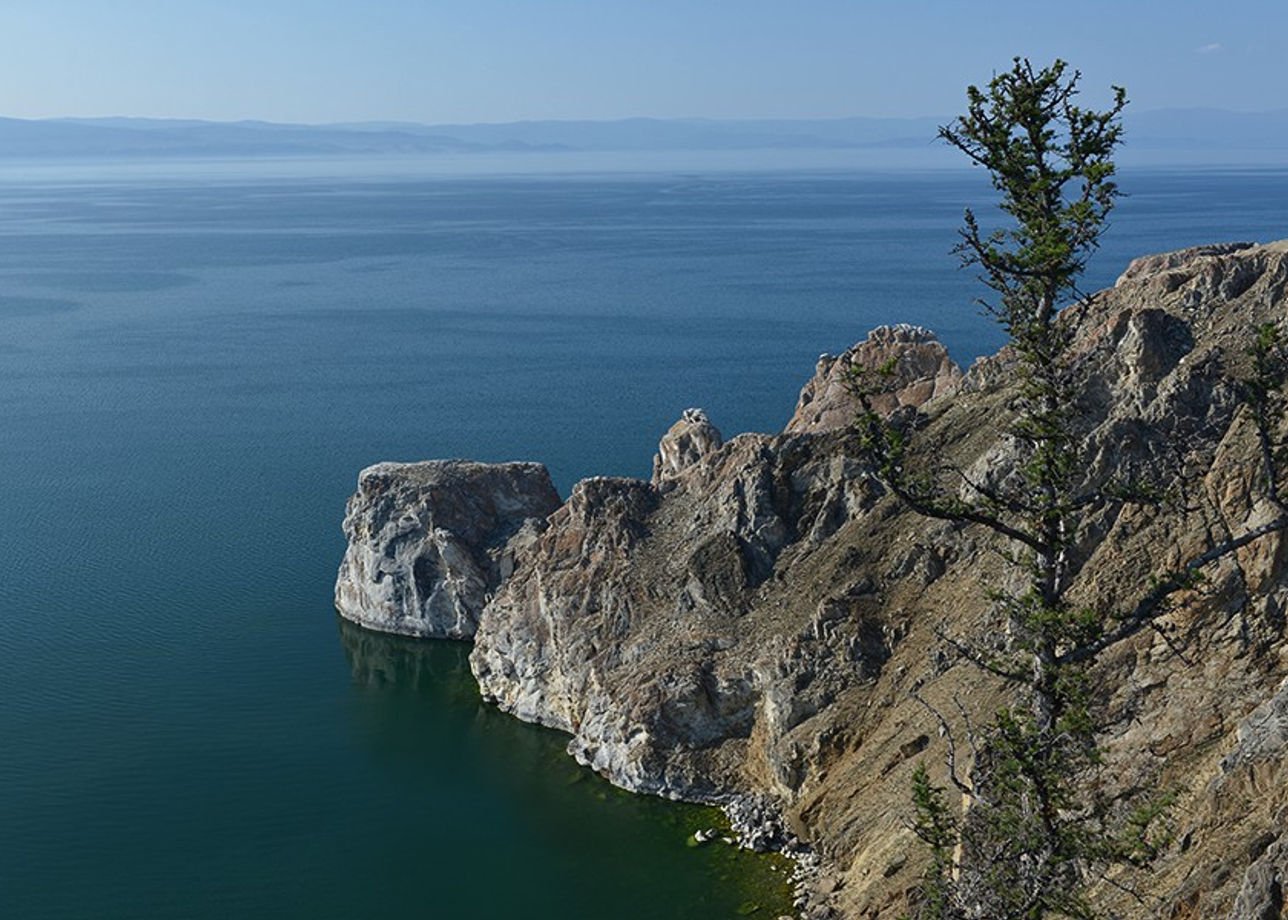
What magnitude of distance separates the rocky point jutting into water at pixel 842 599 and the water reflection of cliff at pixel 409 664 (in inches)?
28.3

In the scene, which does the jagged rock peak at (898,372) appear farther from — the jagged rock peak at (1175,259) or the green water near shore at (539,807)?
the green water near shore at (539,807)

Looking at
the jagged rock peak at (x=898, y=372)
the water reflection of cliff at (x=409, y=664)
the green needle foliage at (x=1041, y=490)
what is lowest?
the water reflection of cliff at (x=409, y=664)

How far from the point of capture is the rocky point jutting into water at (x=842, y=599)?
33844 mm

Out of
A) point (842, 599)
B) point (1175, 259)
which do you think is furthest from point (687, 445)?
point (1175, 259)

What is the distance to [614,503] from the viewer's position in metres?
54.5

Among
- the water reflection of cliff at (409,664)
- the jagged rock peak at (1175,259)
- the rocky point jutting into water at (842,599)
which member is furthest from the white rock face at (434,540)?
the jagged rock peak at (1175,259)

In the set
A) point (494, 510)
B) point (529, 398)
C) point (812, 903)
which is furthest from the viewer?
point (529, 398)

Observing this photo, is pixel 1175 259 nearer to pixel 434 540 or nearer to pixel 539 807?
pixel 434 540

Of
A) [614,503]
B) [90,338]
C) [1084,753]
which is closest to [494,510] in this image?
[614,503]

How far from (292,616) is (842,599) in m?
29.2

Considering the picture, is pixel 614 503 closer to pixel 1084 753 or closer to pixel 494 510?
pixel 494 510

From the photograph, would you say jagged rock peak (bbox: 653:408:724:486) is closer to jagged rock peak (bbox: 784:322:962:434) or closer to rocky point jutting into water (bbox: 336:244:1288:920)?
rocky point jutting into water (bbox: 336:244:1288:920)

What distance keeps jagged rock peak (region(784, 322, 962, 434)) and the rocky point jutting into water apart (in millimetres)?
287

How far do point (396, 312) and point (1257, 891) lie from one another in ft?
475
